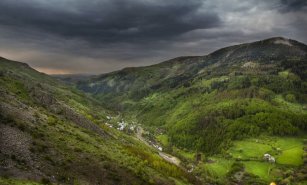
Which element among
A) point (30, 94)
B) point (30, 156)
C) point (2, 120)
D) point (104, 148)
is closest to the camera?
point (30, 156)

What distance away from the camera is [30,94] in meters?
125

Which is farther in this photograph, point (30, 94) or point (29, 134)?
point (30, 94)

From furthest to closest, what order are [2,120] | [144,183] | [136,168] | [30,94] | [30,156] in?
[30,94] < [136,168] < [144,183] < [2,120] < [30,156]

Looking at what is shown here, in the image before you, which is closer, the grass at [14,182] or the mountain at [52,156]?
the grass at [14,182]

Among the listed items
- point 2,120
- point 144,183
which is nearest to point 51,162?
point 2,120

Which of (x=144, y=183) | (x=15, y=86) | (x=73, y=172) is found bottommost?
(x=144, y=183)

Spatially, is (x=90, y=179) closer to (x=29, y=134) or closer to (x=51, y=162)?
(x=51, y=162)

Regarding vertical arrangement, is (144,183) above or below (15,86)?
below

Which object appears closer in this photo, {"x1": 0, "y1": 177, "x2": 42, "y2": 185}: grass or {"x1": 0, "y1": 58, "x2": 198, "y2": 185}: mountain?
{"x1": 0, "y1": 177, "x2": 42, "y2": 185}: grass

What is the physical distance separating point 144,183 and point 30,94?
66.5 metres

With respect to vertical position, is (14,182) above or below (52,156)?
above

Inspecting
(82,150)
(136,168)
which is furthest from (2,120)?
(136,168)

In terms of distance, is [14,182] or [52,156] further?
[52,156]

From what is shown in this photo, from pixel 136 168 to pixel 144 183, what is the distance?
7751 mm
